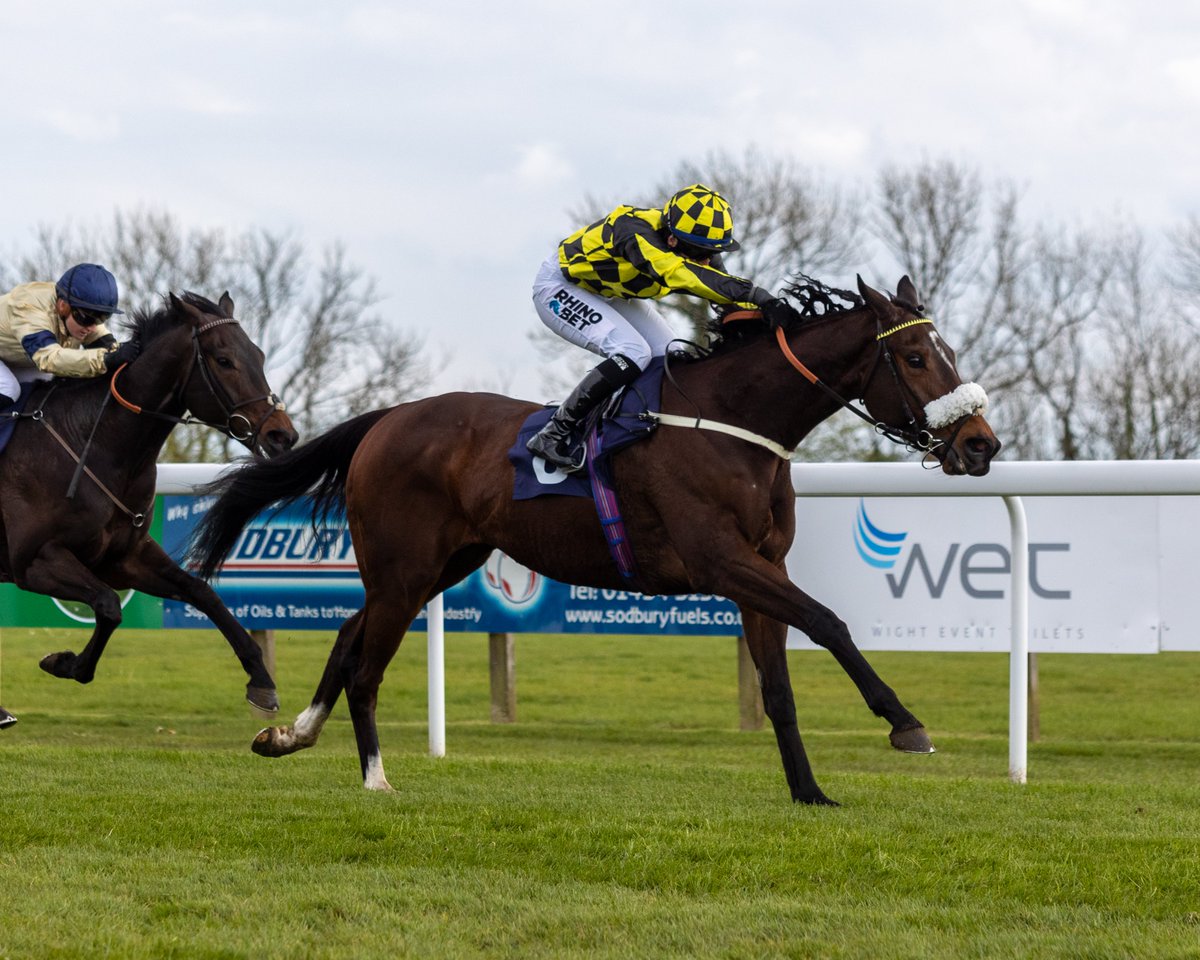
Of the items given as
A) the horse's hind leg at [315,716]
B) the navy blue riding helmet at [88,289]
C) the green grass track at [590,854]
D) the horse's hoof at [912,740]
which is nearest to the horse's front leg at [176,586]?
the horse's hind leg at [315,716]

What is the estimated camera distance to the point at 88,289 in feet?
20.7

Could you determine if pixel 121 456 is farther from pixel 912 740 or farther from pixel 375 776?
pixel 912 740

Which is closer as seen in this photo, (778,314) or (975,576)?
(778,314)

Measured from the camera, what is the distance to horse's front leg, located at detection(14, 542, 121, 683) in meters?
5.88

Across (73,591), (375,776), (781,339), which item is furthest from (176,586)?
(781,339)

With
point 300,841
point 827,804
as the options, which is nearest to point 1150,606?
point 827,804

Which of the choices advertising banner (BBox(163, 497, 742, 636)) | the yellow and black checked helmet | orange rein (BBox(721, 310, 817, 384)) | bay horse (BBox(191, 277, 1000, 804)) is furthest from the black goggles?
orange rein (BBox(721, 310, 817, 384))

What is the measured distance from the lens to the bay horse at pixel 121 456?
601 cm

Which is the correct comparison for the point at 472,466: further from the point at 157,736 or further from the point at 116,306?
the point at 157,736

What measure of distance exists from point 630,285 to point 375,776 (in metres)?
2.02

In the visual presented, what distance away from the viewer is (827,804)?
4.91 metres

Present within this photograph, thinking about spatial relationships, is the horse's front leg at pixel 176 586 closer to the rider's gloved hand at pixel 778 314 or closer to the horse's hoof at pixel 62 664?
the horse's hoof at pixel 62 664

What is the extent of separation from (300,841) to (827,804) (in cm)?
174

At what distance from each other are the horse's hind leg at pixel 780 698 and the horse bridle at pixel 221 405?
2.12 metres
